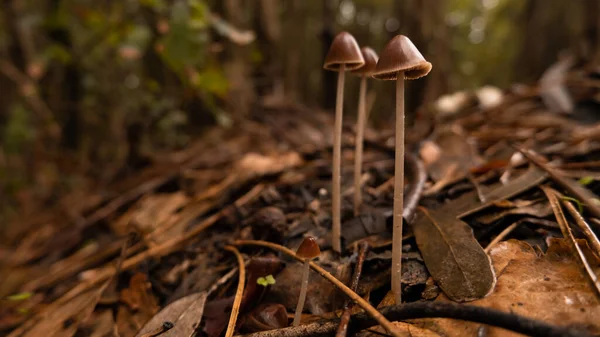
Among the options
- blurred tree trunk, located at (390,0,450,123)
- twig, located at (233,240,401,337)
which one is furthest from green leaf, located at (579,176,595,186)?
blurred tree trunk, located at (390,0,450,123)

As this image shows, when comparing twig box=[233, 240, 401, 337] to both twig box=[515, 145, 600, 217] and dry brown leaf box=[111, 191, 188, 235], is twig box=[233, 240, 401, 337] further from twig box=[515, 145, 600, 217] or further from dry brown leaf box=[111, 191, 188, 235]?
twig box=[515, 145, 600, 217]

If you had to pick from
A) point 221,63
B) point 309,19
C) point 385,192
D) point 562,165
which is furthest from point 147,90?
point 309,19

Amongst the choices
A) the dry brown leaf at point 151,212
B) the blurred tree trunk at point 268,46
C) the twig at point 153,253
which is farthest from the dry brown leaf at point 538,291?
the blurred tree trunk at point 268,46

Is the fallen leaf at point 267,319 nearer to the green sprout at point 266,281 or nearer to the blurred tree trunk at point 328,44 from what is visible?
the green sprout at point 266,281

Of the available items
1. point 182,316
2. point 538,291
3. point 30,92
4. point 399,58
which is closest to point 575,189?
point 538,291

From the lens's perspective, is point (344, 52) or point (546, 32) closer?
point (344, 52)

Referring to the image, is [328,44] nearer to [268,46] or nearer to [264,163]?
[268,46]

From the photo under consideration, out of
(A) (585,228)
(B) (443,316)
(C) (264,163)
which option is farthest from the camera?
(C) (264,163)
